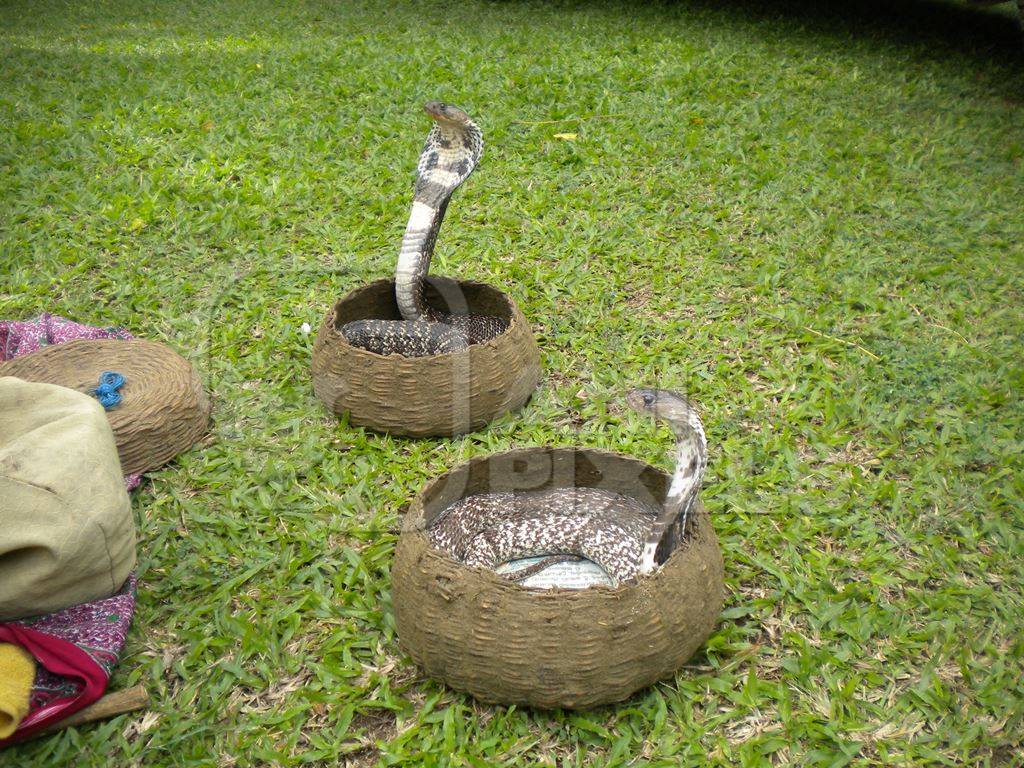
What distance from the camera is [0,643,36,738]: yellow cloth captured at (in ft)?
7.04

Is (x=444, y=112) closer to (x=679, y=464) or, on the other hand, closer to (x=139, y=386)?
(x=139, y=386)

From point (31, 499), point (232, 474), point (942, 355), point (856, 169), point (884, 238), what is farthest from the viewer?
point (856, 169)

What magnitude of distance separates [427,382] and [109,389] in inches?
44.9

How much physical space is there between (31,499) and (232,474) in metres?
1.00

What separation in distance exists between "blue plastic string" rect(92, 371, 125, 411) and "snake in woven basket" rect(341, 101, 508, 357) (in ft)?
2.72

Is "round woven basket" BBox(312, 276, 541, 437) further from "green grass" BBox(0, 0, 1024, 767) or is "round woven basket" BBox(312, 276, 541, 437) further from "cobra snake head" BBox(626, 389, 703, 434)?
"cobra snake head" BBox(626, 389, 703, 434)

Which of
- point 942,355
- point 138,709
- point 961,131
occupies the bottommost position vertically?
point 138,709

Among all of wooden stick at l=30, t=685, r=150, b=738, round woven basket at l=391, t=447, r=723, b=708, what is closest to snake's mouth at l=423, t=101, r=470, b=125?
round woven basket at l=391, t=447, r=723, b=708

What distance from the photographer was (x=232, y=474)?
10.8ft

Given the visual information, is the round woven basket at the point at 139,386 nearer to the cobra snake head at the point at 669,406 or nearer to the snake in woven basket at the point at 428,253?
the snake in woven basket at the point at 428,253

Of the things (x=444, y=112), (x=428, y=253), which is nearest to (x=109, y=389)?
(x=428, y=253)

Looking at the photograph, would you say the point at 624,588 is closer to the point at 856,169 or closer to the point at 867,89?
the point at 856,169

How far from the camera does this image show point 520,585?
7.13 feet

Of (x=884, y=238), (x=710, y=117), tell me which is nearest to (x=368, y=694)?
(x=884, y=238)
